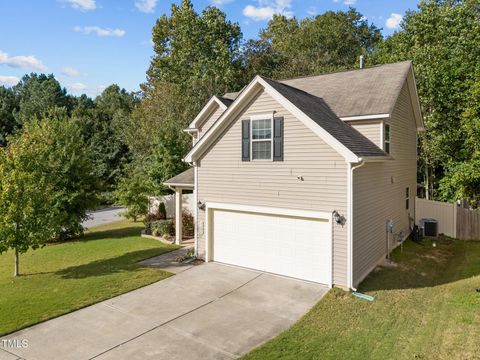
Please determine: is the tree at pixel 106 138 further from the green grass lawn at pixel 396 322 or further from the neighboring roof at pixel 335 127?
the green grass lawn at pixel 396 322

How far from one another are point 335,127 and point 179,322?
7.54 metres

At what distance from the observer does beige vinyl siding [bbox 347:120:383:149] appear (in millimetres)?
12516

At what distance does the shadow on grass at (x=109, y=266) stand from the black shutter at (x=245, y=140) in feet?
18.8

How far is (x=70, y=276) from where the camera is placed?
1206cm

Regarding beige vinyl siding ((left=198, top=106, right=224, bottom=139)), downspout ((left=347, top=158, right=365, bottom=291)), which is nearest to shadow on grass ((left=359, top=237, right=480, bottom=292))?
downspout ((left=347, top=158, right=365, bottom=291))

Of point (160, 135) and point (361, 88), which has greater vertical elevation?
point (361, 88)

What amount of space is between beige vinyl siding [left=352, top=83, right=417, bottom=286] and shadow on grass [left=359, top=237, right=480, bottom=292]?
1.81 feet

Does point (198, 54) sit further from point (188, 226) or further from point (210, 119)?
point (188, 226)

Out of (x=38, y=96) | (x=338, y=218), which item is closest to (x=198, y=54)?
(x=38, y=96)

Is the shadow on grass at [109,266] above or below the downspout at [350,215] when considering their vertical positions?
below

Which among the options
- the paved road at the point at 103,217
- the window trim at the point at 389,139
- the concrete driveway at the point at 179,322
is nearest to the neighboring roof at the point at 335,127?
the window trim at the point at 389,139

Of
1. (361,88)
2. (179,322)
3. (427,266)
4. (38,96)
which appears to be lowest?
(179,322)

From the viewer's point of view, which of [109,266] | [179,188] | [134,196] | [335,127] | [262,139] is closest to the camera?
[335,127]

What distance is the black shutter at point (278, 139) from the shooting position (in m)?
11.1
